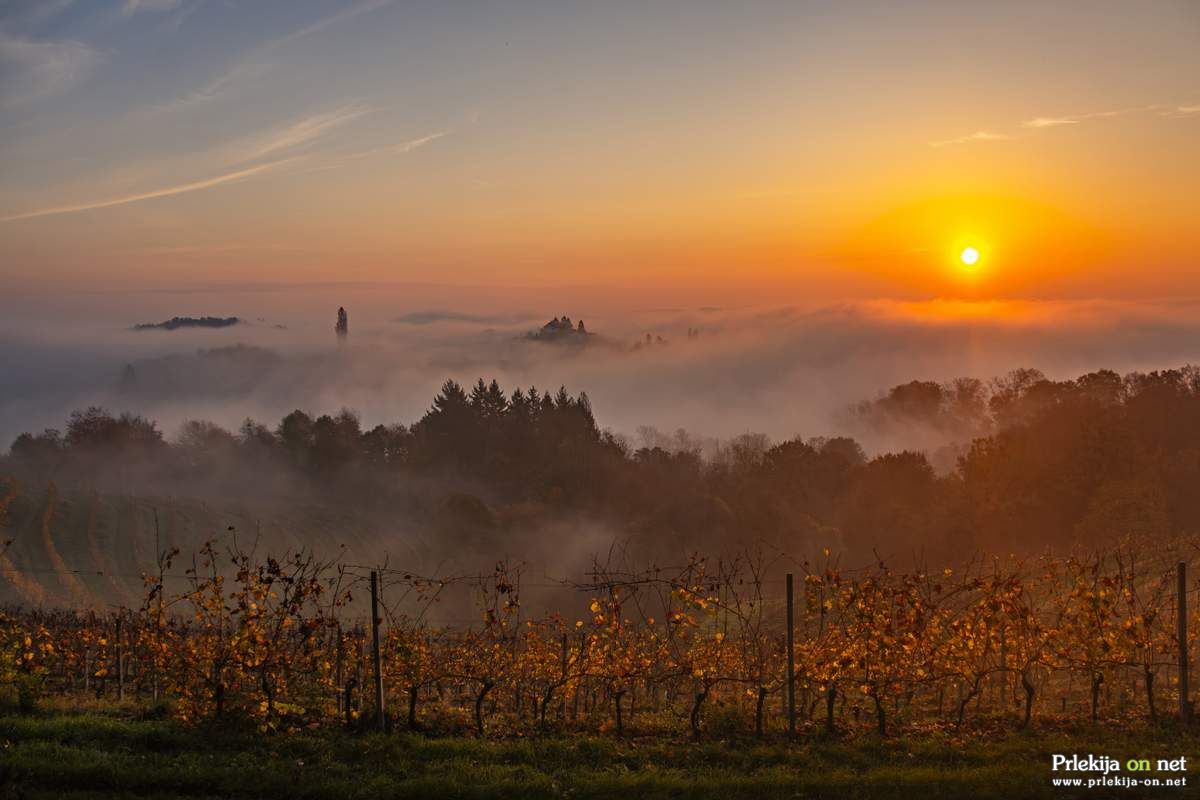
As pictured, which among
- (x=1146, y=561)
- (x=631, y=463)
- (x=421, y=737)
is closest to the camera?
(x=421, y=737)

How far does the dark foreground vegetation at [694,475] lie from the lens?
4531 cm

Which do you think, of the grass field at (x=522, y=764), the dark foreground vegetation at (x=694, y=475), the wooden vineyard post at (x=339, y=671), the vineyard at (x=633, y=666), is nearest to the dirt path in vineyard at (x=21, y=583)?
the dark foreground vegetation at (x=694, y=475)

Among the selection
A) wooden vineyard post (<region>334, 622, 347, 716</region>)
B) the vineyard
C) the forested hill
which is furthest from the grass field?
the forested hill

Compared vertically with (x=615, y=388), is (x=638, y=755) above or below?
below

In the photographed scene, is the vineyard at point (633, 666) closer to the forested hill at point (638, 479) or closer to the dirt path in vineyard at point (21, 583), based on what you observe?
the dirt path in vineyard at point (21, 583)

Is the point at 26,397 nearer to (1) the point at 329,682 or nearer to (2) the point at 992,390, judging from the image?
(2) the point at 992,390

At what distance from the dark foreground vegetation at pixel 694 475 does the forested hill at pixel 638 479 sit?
0.13 metres

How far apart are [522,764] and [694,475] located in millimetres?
60829

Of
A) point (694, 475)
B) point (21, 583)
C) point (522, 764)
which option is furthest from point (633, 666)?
point (694, 475)

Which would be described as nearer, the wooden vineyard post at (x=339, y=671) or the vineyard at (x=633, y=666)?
the vineyard at (x=633, y=666)

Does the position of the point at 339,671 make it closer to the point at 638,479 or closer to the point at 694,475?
the point at 638,479

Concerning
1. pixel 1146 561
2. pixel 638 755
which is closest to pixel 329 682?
pixel 638 755

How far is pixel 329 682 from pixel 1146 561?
2328cm

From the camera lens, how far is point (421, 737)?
9.05 metres
